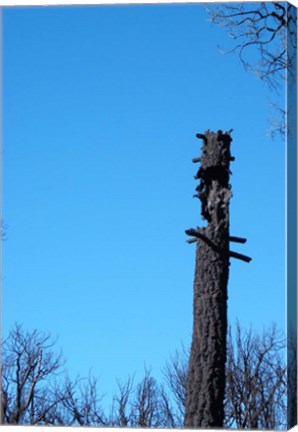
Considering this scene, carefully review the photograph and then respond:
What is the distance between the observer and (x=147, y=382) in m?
7.12

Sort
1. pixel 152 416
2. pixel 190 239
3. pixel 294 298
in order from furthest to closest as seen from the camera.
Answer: pixel 152 416, pixel 190 239, pixel 294 298

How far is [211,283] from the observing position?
23.3 feet

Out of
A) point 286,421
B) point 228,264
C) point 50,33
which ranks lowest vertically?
point 286,421

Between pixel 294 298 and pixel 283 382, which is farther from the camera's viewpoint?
pixel 283 382

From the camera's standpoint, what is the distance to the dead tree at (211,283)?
705 centimetres

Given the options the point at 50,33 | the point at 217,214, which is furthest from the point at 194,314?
the point at 50,33

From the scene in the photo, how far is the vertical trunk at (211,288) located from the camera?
7055 millimetres

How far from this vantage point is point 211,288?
711 cm

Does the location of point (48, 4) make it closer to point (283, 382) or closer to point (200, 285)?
point (200, 285)

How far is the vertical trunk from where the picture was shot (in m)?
7.05

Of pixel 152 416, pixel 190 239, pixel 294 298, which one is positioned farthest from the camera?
pixel 152 416

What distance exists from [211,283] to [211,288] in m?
0.03

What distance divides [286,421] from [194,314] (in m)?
0.88

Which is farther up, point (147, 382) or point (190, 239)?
point (190, 239)
